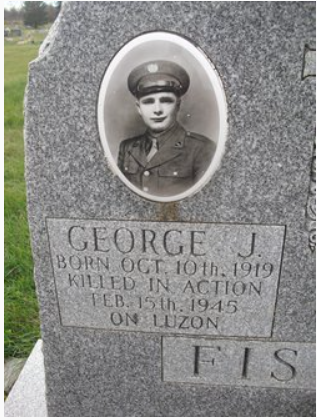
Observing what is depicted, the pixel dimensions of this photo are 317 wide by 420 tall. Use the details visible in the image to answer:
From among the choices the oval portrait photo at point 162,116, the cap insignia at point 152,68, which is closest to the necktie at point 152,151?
the oval portrait photo at point 162,116

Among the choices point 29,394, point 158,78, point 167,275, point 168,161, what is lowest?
point 29,394

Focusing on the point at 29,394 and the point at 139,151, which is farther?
the point at 29,394

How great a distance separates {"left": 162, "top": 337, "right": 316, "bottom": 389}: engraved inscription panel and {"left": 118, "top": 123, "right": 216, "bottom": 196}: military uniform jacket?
28.9 inches

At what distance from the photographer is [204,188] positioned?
5.07ft

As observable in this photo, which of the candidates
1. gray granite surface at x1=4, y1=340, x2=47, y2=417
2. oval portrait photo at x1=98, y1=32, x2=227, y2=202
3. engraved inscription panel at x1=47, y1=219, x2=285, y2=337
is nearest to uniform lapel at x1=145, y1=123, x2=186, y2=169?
oval portrait photo at x1=98, y1=32, x2=227, y2=202

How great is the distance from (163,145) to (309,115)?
51cm

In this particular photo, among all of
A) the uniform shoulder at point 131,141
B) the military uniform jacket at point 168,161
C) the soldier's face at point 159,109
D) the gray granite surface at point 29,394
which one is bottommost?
the gray granite surface at point 29,394

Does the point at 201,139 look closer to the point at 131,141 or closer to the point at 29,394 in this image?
the point at 131,141

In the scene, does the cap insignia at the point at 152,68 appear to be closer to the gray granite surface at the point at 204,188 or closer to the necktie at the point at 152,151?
the gray granite surface at the point at 204,188

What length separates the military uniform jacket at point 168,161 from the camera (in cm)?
146

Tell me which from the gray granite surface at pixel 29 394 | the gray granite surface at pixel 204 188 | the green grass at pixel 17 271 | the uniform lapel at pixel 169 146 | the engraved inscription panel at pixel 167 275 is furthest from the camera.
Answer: the green grass at pixel 17 271

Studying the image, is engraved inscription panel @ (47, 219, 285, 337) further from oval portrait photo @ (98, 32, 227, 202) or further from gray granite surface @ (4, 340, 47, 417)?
gray granite surface @ (4, 340, 47, 417)

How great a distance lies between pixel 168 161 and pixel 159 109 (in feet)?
0.61

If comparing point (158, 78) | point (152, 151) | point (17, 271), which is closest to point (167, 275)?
point (152, 151)
